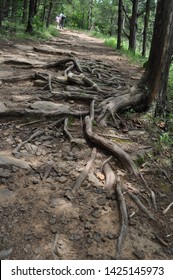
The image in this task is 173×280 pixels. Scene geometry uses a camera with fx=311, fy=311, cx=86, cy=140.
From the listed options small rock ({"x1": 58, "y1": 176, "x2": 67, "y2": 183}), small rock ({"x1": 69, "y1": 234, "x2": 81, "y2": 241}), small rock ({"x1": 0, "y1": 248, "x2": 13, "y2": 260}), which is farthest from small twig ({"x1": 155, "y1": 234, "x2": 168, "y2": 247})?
small rock ({"x1": 0, "y1": 248, "x2": 13, "y2": 260})

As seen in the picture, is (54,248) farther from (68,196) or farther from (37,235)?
(68,196)

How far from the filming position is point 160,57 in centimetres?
616

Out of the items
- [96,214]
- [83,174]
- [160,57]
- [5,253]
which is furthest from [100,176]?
[160,57]

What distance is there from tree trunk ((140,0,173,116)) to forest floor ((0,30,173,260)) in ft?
1.75

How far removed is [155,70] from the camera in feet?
20.6

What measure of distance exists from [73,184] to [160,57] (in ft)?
11.5

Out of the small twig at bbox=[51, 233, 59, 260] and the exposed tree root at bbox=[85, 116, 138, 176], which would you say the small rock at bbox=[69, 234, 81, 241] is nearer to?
the small twig at bbox=[51, 233, 59, 260]

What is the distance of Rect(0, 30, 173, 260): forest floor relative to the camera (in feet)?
10.2

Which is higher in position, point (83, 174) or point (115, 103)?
point (115, 103)

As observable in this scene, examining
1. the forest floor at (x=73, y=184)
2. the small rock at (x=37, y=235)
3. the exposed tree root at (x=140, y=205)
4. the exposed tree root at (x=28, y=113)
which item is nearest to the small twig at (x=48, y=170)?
the forest floor at (x=73, y=184)

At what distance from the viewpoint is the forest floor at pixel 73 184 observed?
10.2 ft

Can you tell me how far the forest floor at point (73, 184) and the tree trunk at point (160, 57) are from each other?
21.0 inches
